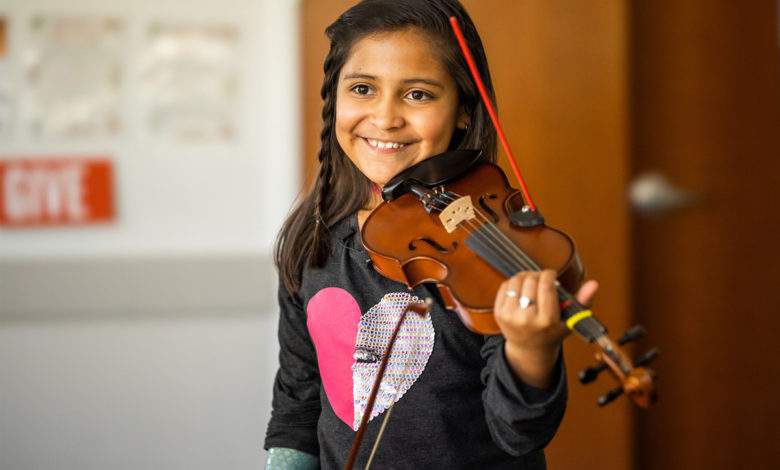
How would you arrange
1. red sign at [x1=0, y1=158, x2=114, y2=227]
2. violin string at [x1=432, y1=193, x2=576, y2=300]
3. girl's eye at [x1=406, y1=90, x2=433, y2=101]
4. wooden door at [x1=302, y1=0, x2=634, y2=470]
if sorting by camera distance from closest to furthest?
violin string at [x1=432, y1=193, x2=576, y2=300] < girl's eye at [x1=406, y1=90, x2=433, y2=101] < wooden door at [x1=302, y1=0, x2=634, y2=470] < red sign at [x1=0, y1=158, x2=114, y2=227]

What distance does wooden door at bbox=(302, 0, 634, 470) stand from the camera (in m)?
1.77

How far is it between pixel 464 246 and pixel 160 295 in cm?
181

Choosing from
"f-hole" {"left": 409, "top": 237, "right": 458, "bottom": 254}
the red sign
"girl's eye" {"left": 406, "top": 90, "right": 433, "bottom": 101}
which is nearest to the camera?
"f-hole" {"left": 409, "top": 237, "right": 458, "bottom": 254}

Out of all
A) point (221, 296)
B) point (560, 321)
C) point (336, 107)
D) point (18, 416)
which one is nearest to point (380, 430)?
point (560, 321)

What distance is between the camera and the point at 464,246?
0.90 metres

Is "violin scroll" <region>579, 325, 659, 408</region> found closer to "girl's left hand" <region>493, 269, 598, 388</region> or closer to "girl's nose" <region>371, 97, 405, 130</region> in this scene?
"girl's left hand" <region>493, 269, 598, 388</region>

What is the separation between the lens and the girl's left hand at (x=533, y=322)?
0.76m

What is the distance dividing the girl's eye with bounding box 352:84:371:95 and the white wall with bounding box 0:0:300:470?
57.2 inches

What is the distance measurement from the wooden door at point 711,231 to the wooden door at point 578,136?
0.27 feet

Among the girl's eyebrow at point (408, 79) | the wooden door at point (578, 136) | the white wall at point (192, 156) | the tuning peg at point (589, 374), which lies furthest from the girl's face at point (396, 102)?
the white wall at point (192, 156)

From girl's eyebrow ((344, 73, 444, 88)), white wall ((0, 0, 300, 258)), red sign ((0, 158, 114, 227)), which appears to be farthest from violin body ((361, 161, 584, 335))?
red sign ((0, 158, 114, 227))

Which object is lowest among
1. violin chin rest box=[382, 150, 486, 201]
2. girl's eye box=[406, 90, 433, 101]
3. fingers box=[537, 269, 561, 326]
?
fingers box=[537, 269, 561, 326]

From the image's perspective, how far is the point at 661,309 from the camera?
1856mm

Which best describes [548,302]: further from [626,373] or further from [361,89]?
[361,89]
